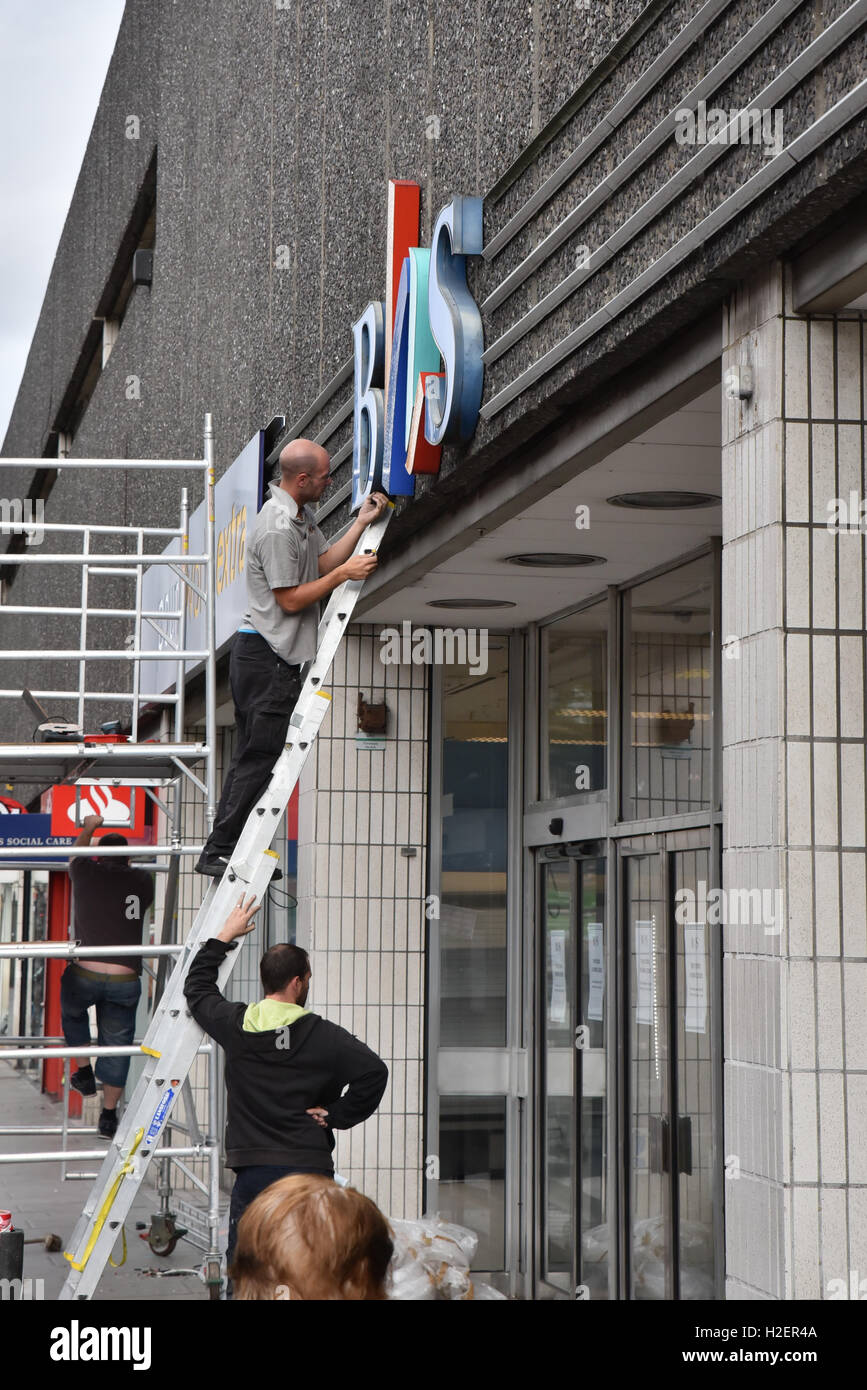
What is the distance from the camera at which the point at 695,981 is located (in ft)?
21.6

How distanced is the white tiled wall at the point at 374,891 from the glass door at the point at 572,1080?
720 millimetres

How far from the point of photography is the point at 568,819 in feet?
26.4

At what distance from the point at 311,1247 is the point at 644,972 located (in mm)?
5093

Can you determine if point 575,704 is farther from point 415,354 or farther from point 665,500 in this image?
point 415,354

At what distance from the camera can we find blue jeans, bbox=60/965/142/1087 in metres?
9.61

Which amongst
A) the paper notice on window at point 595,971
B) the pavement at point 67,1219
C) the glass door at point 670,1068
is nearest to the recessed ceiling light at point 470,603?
the glass door at point 670,1068

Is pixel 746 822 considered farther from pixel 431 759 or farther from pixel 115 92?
pixel 115 92

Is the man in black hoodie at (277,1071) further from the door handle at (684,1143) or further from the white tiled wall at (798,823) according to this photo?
the white tiled wall at (798,823)

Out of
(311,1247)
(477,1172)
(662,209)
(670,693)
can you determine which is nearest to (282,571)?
(662,209)

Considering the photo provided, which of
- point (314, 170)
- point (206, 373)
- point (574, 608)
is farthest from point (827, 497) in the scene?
point (206, 373)

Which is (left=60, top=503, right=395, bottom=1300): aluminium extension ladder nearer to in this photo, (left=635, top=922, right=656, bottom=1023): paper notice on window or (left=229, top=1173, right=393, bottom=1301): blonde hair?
(left=635, top=922, right=656, bottom=1023): paper notice on window

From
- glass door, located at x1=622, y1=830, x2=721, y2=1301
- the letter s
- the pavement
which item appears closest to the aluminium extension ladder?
the pavement

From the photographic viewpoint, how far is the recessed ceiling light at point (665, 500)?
228 inches

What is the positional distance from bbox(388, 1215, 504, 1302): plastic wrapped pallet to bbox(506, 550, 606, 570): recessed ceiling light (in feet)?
10.1
